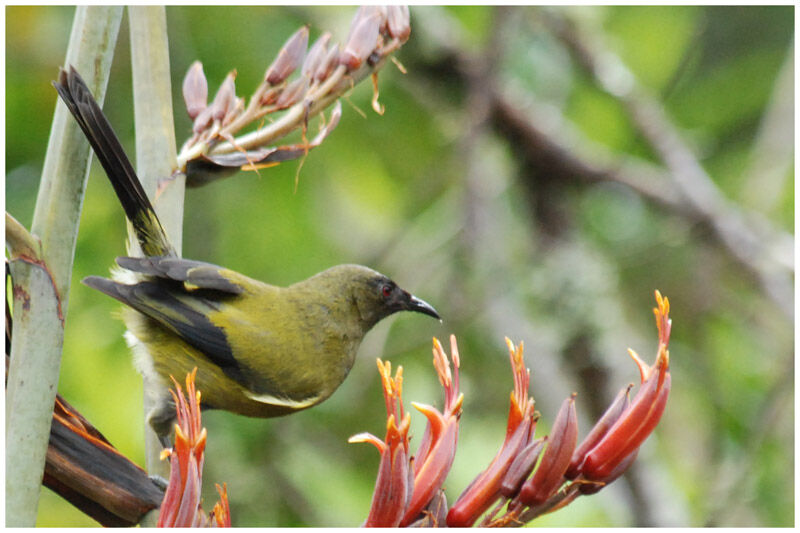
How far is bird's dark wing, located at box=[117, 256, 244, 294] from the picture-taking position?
6.71ft

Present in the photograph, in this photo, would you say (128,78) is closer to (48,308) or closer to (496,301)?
(496,301)

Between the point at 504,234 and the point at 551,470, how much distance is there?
10.1ft

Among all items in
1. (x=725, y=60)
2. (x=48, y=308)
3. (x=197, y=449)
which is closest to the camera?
(x=197, y=449)

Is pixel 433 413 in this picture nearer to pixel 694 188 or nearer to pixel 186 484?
pixel 186 484

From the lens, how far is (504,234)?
427 cm

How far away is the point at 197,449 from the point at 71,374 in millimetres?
2154

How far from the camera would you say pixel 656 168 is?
4355mm

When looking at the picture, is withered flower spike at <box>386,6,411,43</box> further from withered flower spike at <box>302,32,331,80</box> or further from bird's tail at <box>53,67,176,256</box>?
bird's tail at <box>53,67,176,256</box>

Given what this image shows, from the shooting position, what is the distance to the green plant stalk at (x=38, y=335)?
4.16ft

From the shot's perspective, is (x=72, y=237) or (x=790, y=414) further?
(x=790, y=414)

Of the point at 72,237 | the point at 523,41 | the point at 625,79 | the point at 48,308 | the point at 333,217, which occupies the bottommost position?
the point at 48,308

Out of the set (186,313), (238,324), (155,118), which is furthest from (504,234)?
(155,118)

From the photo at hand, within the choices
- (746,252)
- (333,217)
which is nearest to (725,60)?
(746,252)

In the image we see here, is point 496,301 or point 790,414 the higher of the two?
point 496,301
